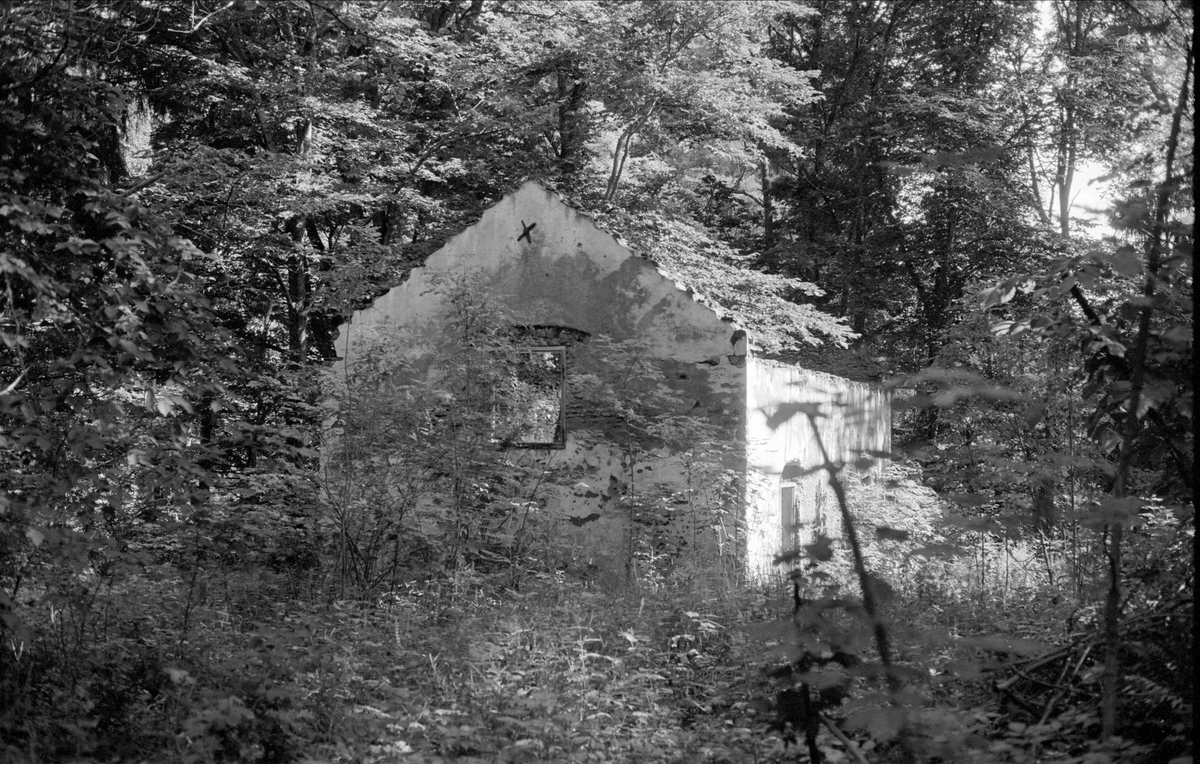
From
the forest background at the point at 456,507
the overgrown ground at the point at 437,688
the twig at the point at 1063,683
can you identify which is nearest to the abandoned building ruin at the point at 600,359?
the forest background at the point at 456,507

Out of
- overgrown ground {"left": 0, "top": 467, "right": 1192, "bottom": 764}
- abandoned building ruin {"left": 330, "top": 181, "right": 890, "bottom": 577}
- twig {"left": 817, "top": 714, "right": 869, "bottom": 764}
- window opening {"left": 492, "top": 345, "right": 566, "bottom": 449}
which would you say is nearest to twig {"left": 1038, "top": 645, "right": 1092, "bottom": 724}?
overgrown ground {"left": 0, "top": 467, "right": 1192, "bottom": 764}

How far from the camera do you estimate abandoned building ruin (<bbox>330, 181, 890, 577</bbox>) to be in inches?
410

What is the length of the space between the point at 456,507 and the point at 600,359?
3.70 m

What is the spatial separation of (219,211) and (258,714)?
12.6 m

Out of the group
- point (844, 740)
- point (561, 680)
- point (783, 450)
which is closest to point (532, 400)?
point (561, 680)

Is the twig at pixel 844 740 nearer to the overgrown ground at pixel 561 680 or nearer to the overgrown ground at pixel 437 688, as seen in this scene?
the overgrown ground at pixel 561 680

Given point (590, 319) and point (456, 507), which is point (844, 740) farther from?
point (590, 319)

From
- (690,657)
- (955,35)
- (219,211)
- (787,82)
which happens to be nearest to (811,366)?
(787,82)

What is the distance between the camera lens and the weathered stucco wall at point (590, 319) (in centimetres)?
1066

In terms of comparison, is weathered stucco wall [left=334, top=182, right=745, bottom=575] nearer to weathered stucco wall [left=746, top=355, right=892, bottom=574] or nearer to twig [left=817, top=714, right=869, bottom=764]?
weathered stucco wall [left=746, top=355, right=892, bottom=574]

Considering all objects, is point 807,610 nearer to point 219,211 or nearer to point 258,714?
point 258,714

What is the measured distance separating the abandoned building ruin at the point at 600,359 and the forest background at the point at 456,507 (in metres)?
0.60

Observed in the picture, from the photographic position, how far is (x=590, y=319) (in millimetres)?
11234

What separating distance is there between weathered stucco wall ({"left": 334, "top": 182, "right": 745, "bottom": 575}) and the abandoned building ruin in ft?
0.04
